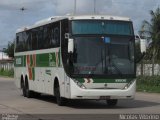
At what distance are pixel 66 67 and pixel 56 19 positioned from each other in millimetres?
2681

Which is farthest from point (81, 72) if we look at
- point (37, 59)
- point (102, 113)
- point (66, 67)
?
point (37, 59)

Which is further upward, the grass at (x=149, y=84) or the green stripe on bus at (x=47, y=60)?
the green stripe on bus at (x=47, y=60)

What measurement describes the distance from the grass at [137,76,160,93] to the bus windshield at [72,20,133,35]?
12.2 m

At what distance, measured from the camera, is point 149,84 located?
36188 millimetres

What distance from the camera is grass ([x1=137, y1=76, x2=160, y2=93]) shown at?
109 feet

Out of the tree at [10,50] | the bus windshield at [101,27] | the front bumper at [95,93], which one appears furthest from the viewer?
the tree at [10,50]

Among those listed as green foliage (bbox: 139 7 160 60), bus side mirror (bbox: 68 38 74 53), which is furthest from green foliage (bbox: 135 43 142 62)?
green foliage (bbox: 139 7 160 60)

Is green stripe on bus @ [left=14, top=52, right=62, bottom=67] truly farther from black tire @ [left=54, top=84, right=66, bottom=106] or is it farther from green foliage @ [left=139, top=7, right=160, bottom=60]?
green foliage @ [left=139, top=7, right=160, bottom=60]

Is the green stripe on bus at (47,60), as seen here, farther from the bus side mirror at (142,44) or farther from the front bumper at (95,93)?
the bus side mirror at (142,44)

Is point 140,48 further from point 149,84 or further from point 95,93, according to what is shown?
point 149,84

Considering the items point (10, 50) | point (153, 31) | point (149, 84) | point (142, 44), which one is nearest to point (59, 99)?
point (142, 44)

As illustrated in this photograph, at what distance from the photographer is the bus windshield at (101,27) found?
19.9 meters

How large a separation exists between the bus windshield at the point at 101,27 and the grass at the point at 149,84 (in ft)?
39.9

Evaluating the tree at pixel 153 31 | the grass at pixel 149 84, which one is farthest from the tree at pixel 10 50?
the grass at pixel 149 84
